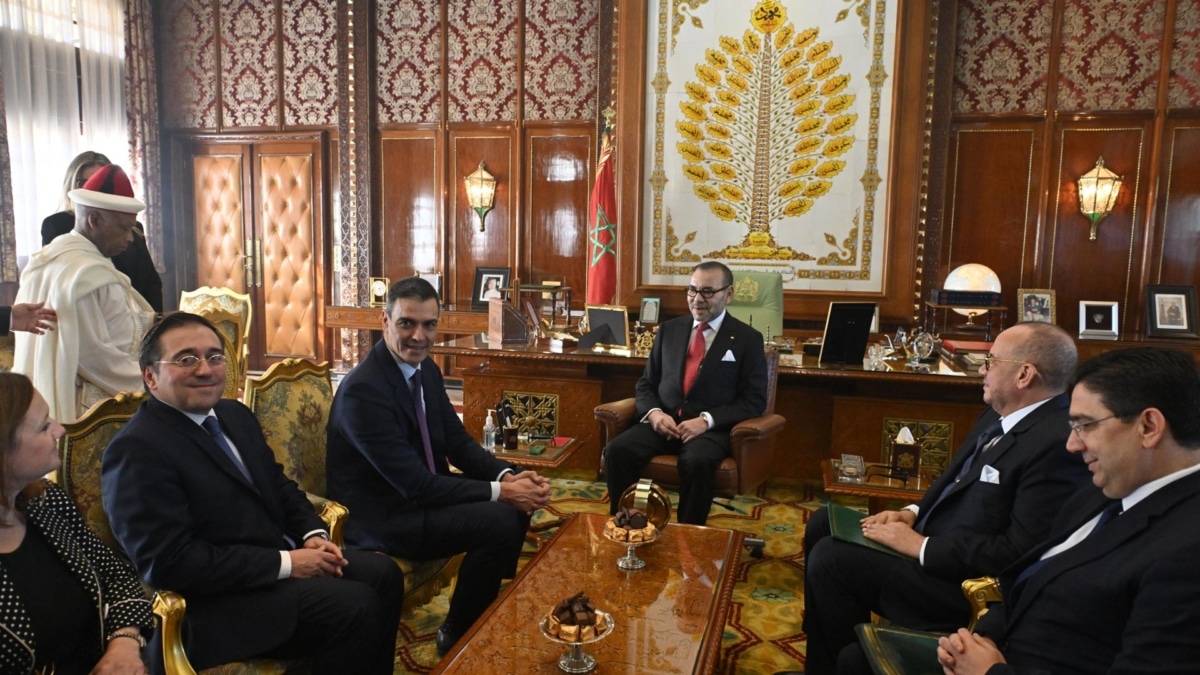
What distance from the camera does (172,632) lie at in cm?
165

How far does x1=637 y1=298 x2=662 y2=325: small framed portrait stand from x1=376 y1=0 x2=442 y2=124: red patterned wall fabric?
2.99 metres

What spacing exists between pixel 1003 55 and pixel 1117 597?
583 centimetres

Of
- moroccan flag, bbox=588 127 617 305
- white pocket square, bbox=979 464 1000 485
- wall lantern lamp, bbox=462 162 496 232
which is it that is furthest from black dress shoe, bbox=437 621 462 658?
wall lantern lamp, bbox=462 162 496 232

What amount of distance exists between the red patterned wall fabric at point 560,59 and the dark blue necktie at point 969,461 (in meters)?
5.25

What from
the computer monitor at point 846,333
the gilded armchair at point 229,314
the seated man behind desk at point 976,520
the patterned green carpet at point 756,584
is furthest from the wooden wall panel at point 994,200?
the gilded armchair at point 229,314

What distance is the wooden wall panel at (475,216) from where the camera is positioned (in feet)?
23.2

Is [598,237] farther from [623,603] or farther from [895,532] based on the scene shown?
[623,603]

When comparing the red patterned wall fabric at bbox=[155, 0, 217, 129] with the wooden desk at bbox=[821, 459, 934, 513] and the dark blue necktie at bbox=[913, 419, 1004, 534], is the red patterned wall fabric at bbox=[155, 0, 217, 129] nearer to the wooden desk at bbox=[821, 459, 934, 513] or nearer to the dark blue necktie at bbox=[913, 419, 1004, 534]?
the wooden desk at bbox=[821, 459, 934, 513]

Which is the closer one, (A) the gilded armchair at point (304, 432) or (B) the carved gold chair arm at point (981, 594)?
(B) the carved gold chair arm at point (981, 594)

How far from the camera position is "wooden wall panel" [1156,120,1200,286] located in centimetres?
576

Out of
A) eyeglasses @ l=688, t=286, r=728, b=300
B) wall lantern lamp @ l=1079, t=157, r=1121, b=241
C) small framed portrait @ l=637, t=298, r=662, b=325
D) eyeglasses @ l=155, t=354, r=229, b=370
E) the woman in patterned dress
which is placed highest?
wall lantern lamp @ l=1079, t=157, r=1121, b=241

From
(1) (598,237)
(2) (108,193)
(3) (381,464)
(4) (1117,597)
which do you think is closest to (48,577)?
(3) (381,464)

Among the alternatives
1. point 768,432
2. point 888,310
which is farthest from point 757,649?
point 888,310

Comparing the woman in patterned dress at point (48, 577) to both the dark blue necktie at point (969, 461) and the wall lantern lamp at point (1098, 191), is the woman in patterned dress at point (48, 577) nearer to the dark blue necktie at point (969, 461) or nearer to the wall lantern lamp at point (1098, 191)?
the dark blue necktie at point (969, 461)
